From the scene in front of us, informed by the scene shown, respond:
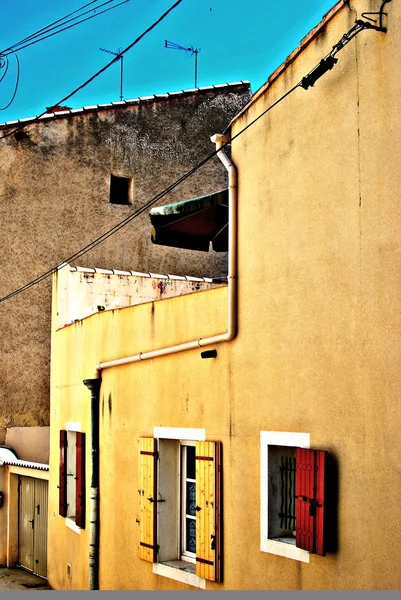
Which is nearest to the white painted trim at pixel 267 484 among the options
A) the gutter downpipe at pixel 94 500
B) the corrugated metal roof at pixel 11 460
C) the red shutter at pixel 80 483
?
the gutter downpipe at pixel 94 500

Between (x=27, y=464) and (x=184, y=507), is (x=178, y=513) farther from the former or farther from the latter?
(x=27, y=464)

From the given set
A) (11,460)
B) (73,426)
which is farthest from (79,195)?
(73,426)

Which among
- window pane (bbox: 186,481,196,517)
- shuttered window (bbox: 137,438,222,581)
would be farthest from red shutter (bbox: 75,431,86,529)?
window pane (bbox: 186,481,196,517)

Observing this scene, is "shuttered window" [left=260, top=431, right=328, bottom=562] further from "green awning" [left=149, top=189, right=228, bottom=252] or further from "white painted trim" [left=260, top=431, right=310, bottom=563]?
"green awning" [left=149, top=189, right=228, bottom=252]

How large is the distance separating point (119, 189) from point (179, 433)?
30.8 feet

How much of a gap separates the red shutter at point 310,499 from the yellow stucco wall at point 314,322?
147 millimetres

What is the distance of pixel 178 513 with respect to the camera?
9.33m

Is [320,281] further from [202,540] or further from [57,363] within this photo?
[57,363]

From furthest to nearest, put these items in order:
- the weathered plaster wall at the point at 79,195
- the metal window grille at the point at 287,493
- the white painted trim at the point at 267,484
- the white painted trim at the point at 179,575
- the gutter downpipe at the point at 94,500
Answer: the weathered plaster wall at the point at 79,195, the gutter downpipe at the point at 94,500, the white painted trim at the point at 179,575, the metal window grille at the point at 287,493, the white painted trim at the point at 267,484

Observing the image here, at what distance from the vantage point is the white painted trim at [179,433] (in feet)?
28.7

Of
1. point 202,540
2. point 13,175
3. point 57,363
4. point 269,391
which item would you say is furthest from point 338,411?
point 13,175

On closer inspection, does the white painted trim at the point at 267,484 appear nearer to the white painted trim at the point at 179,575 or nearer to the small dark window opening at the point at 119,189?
the white painted trim at the point at 179,575

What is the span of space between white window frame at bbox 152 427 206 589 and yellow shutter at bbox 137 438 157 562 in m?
0.09

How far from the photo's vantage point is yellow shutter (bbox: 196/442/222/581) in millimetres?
8242
